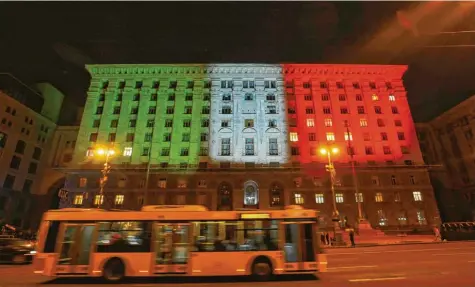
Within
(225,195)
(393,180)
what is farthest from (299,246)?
(393,180)

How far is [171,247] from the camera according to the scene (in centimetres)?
962

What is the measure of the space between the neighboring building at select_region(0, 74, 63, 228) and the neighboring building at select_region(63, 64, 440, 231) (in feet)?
44.0

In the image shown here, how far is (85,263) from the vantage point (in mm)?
9547

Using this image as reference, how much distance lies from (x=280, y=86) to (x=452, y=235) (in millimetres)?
29993

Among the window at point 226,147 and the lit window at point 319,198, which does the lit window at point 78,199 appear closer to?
the window at point 226,147

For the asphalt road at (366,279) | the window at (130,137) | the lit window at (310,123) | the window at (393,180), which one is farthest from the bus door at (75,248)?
the window at (393,180)

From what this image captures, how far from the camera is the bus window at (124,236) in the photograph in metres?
9.67

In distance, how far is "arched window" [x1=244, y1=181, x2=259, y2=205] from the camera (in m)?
38.9

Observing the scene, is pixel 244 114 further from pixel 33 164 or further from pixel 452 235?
pixel 33 164

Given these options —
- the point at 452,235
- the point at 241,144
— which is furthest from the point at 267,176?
the point at 452,235

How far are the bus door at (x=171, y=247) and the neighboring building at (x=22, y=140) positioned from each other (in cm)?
4689

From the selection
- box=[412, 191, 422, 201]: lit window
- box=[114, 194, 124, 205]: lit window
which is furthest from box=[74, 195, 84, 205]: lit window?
box=[412, 191, 422, 201]: lit window

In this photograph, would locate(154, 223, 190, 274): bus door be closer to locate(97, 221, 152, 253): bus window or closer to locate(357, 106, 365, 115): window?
locate(97, 221, 152, 253): bus window

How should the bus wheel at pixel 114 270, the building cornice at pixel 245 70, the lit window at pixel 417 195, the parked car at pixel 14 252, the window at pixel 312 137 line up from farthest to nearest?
the building cornice at pixel 245 70 → the window at pixel 312 137 → the lit window at pixel 417 195 → the parked car at pixel 14 252 → the bus wheel at pixel 114 270
